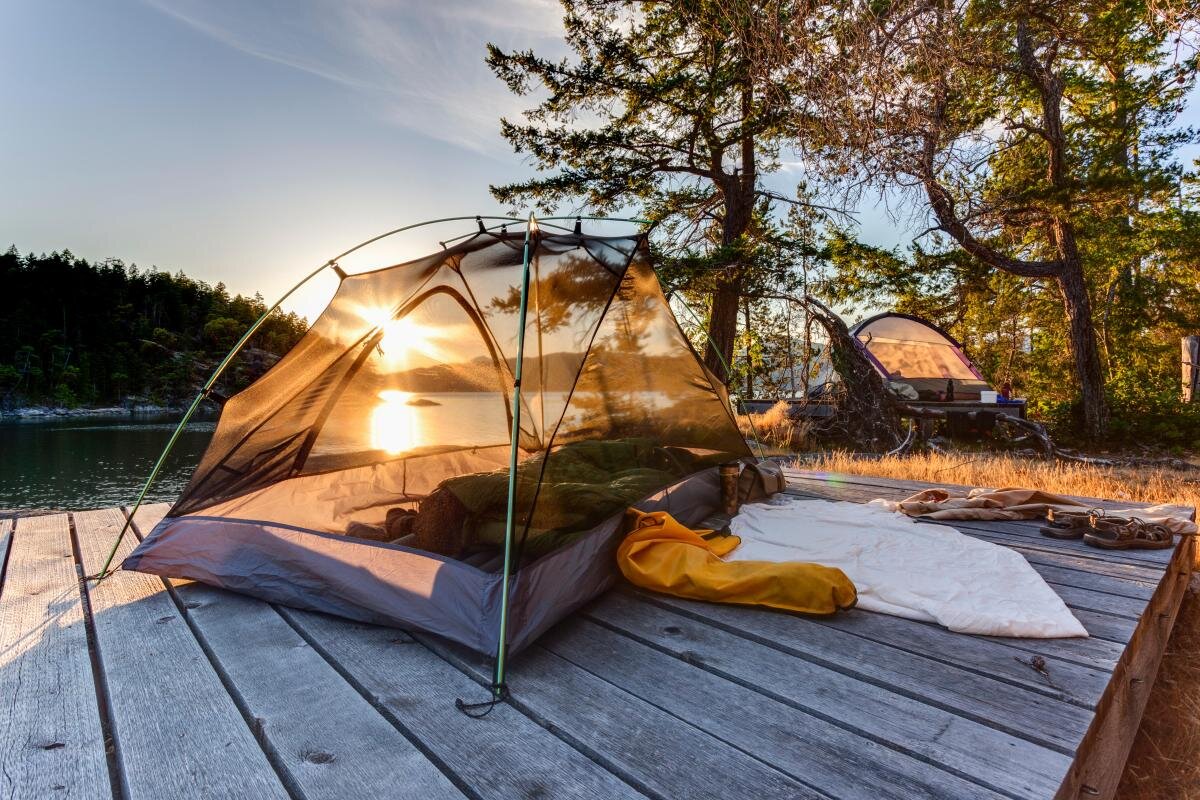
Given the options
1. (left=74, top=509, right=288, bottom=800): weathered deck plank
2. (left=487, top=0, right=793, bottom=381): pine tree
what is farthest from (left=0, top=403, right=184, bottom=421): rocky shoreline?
(left=74, top=509, right=288, bottom=800): weathered deck plank

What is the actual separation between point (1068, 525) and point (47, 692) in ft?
13.6

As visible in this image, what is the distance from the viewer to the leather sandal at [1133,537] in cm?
269

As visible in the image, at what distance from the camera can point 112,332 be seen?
54.8m

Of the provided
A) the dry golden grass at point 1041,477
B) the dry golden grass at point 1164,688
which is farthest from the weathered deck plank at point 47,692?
the dry golden grass at point 1041,477

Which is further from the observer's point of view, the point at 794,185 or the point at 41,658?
the point at 794,185

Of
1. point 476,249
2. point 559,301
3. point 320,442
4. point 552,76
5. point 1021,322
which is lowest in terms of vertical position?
point 320,442

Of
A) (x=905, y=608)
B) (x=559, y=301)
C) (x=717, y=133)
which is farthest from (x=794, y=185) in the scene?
(x=905, y=608)

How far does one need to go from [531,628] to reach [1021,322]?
18168 mm

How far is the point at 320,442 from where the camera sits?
113 inches

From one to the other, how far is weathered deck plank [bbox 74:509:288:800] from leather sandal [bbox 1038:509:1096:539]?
3438mm

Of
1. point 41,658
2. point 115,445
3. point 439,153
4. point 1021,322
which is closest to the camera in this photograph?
point 41,658

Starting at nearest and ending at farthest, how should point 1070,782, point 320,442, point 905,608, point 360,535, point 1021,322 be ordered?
point 1070,782 < point 905,608 < point 360,535 < point 320,442 < point 1021,322

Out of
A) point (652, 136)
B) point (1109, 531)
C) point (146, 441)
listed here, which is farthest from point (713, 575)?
point (146, 441)

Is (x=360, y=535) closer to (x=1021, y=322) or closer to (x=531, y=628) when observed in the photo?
(x=531, y=628)
